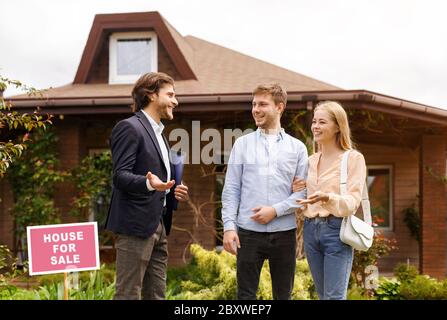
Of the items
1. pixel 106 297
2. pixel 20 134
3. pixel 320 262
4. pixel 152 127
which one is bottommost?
pixel 106 297

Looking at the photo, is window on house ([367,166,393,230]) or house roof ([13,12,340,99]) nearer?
house roof ([13,12,340,99])

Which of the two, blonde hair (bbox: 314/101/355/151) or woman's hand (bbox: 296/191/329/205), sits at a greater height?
blonde hair (bbox: 314/101/355/151)

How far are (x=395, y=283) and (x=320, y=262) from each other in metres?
4.84

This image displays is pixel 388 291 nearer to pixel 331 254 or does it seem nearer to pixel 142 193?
pixel 331 254

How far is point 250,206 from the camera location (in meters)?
4.03

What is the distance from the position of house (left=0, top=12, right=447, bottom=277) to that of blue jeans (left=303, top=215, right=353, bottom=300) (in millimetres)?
4568

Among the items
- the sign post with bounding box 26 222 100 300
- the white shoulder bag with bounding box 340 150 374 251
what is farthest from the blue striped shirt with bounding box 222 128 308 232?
the sign post with bounding box 26 222 100 300

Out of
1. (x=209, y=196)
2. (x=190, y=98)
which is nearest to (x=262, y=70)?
(x=209, y=196)

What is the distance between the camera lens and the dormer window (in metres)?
13.4

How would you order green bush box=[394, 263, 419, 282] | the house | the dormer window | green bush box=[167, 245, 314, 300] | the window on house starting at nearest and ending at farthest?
1. green bush box=[167, 245, 314, 300]
2. green bush box=[394, 263, 419, 282]
3. the house
4. the dormer window
5. the window on house

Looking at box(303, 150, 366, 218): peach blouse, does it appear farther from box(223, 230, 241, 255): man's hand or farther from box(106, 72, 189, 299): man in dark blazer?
box(106, 72, 189, 299): man in dark blazer

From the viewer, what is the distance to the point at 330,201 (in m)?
3.79

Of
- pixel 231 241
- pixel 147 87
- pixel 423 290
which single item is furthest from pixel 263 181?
pixel 423 290
